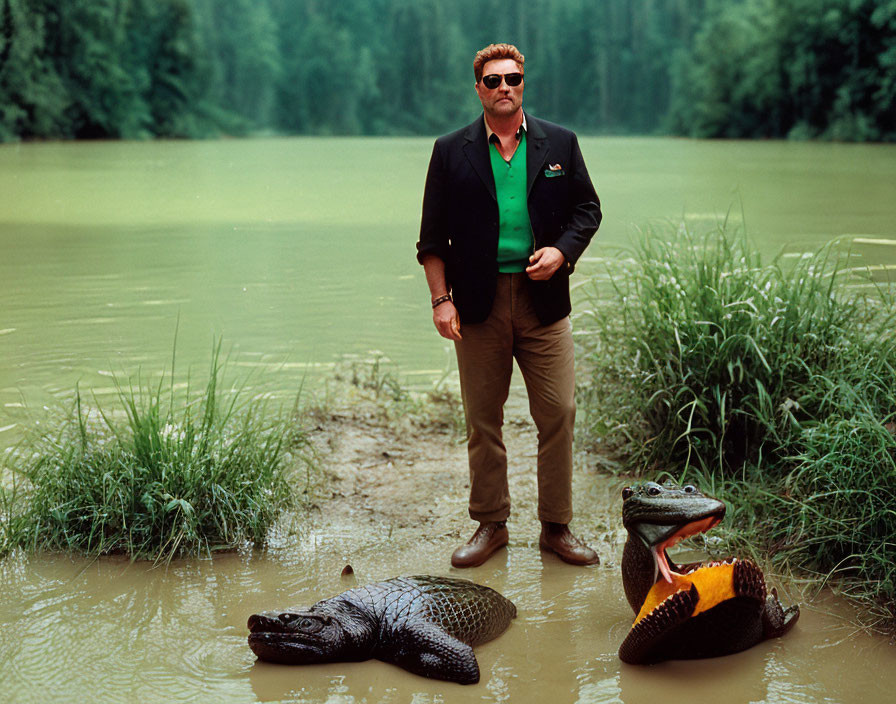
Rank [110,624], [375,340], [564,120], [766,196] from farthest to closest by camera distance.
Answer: [564,120]
[766,196]
[375,340]
[110,624]

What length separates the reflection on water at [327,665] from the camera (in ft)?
9.77

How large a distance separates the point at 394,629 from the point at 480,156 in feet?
5.68

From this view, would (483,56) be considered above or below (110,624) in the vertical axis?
above

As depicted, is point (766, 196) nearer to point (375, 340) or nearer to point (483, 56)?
point (375, 340)

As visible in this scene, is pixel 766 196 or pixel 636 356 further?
pixel 766 196

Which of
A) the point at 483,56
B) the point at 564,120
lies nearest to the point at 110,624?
the point at 483,56

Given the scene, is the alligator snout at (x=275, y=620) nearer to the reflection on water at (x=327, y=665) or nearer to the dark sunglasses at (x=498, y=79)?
the reflection on water at (x=327, y=665)

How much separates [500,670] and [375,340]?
4.82 m

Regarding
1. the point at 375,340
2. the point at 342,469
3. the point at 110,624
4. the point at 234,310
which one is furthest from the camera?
the point at 234,310

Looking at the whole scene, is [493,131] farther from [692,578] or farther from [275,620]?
[275,620]

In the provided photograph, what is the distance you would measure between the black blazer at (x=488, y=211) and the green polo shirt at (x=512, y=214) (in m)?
0.03

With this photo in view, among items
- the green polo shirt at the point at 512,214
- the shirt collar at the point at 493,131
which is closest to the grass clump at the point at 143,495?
the green polo shirt at the point at 512,214

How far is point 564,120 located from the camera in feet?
214

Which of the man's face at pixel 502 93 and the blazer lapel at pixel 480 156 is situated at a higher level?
the man's face at pixel 502 93
